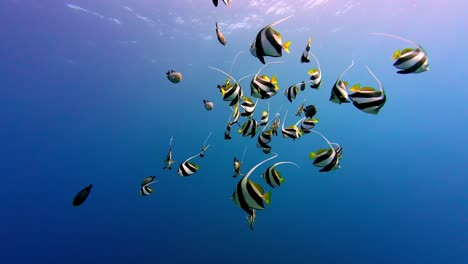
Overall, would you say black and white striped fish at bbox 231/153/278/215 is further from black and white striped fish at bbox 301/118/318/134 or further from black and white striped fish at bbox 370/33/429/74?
black and white striped fish at bbox 301/118/318/134

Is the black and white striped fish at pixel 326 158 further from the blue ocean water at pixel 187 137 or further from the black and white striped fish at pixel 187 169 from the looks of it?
the blue ocean water at pixel 187 137

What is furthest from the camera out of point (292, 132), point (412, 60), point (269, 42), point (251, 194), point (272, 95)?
point (292, 132)

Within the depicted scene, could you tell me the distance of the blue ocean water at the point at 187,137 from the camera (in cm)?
2194

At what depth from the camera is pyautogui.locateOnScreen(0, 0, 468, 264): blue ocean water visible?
21.9m

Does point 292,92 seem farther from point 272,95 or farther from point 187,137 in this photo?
point 187,137

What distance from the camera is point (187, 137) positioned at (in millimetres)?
70375

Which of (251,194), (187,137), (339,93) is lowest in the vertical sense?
(251,194)

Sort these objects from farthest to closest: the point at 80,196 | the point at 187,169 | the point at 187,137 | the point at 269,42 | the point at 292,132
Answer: the point at 187,137
the point at 187,169
the point at 292,132
the point at 80,196
the point at 269,42

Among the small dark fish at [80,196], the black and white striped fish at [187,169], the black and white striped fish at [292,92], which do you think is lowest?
the black and white striped fish at [292,92]

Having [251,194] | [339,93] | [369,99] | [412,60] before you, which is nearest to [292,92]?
[339,93]

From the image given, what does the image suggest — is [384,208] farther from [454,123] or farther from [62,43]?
[454,123]

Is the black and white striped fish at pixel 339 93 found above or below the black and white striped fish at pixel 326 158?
above

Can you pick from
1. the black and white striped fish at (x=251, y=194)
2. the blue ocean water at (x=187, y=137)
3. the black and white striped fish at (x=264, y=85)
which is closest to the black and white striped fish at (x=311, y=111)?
the black and white striped fish at (x=264, y=85)

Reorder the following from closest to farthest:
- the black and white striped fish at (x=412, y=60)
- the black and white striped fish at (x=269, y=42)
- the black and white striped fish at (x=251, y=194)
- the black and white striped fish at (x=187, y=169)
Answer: the black and white striped fish at (x=251, y=194), the black and white striped fish at (x=269, y=42), the black and white striped fish at (x=412, y=60), the black and white striped fish at (x=187, y=169)
